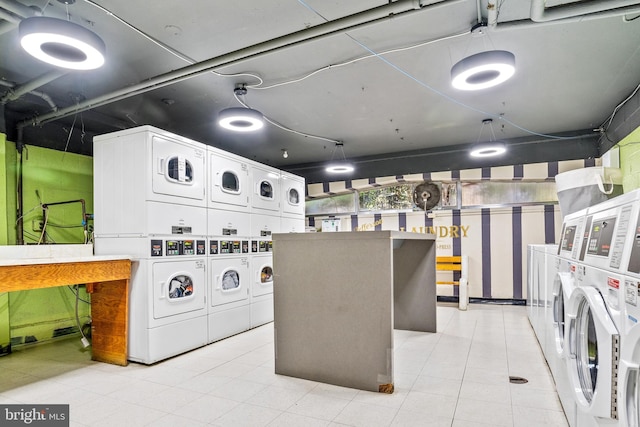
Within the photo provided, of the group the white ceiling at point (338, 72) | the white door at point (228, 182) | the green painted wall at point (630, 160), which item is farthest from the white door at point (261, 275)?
the green painted wall at point (630, 160)

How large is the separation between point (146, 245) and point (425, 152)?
547 centimetres

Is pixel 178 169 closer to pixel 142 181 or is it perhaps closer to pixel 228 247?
pixel 142 181

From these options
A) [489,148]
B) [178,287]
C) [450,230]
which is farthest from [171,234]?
[450,230]

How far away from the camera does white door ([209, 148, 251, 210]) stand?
171 inches

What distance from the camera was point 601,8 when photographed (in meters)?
2.38

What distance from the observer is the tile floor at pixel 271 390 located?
7.95 feet

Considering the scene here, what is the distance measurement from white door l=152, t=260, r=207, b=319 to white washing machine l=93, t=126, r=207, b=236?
373mm

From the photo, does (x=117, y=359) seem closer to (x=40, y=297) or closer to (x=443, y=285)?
(x=40, y=297)

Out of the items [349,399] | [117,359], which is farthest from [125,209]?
[349,399]

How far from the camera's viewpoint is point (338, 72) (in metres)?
3.81

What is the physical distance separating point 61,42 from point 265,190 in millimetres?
3326

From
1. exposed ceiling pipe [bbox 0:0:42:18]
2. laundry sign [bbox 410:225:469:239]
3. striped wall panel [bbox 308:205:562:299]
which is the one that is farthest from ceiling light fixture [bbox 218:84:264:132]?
laundry sign [bbox 410:225:469:239]

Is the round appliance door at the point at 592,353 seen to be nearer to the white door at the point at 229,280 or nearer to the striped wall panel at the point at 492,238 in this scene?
the white door at the point at 229,280

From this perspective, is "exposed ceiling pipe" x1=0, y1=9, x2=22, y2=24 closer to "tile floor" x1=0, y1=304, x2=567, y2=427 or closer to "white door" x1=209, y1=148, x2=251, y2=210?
"white door" x1=209, y1=148, x2=251, y2=210
